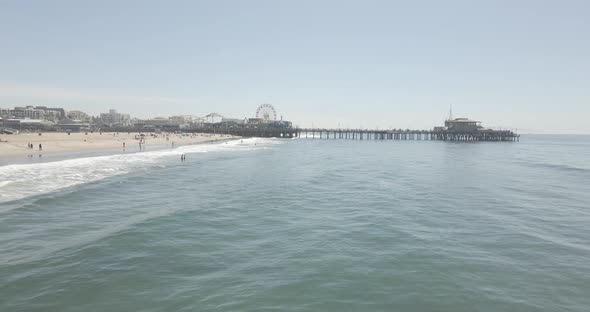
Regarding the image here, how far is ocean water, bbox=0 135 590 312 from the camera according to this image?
326 inches

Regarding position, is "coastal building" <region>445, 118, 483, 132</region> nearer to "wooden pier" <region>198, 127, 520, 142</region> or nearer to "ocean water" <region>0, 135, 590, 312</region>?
"wooden pier" <region>198, 127, 520, 142</region>

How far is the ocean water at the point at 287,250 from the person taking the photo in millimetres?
8289

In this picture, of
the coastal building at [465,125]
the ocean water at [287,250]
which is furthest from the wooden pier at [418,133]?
the ocean water at [287,250]

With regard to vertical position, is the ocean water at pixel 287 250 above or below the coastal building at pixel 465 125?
below

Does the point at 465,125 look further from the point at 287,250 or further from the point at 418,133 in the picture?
the point at 287,250

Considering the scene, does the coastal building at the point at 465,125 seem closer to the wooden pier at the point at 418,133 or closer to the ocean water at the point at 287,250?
the wooden pier at the point at 418,133

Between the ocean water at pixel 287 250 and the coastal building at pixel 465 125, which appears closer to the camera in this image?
the ocean water at pixel 287 250

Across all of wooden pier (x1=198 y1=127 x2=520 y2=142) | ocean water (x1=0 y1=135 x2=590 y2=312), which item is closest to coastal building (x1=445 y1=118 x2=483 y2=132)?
wooden pier (x1=198 y1=127 x2=520 y2=142)

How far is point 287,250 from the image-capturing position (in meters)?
11.6

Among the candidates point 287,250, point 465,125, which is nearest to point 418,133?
point 465,125

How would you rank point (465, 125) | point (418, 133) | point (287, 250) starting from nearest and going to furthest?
point (287, 250) < point (465, 125) < point (418, 133)

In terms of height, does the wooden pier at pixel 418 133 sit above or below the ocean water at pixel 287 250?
above

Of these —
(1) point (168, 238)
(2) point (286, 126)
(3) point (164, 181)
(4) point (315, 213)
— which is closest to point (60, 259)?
(1) point (168, 238)

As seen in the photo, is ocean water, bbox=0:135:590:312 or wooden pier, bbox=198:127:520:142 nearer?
ocean water, bbox=0:135:590:312
